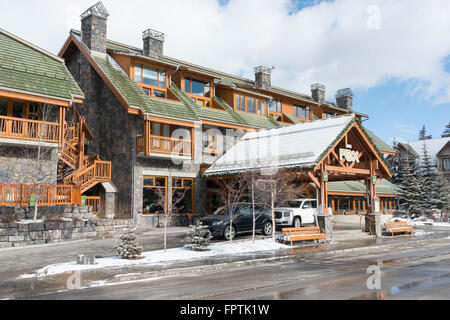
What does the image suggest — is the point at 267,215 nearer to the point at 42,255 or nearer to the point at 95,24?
the point at 42,255

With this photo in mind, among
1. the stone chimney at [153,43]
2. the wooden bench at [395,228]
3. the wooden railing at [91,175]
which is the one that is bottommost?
the wooden bench at [395,228]

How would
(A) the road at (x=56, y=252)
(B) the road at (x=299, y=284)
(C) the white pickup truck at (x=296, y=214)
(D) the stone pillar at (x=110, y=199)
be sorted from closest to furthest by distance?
(B) the road at (x=299, y=284) → (A) the road at (x=56, y=252) → (C) the white pickup truck at (x=296, y=214) → (D) the stone pillar at (x=110, y=199)

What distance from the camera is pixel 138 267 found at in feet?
38.9

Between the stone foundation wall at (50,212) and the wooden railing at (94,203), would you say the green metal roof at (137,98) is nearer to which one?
the wooden railing at (94,203)

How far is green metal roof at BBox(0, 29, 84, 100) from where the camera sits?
20.3 m

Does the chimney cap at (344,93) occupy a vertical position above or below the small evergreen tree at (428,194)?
above

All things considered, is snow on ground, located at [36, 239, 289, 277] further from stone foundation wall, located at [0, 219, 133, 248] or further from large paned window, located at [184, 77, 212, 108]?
large paned window, located at [184, 77, 212, 108]

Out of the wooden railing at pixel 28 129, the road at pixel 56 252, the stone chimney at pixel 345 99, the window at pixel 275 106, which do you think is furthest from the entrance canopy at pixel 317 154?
the stone chimney at pixel 345 99

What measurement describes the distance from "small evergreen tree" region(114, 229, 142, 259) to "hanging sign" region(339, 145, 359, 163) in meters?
12.5

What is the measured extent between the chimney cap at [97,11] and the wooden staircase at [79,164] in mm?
6969

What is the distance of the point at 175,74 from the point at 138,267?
20.4m

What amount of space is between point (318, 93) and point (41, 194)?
32.9 metres

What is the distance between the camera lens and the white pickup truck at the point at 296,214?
72.1 feet

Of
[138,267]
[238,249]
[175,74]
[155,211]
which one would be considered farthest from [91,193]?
[138,267]
